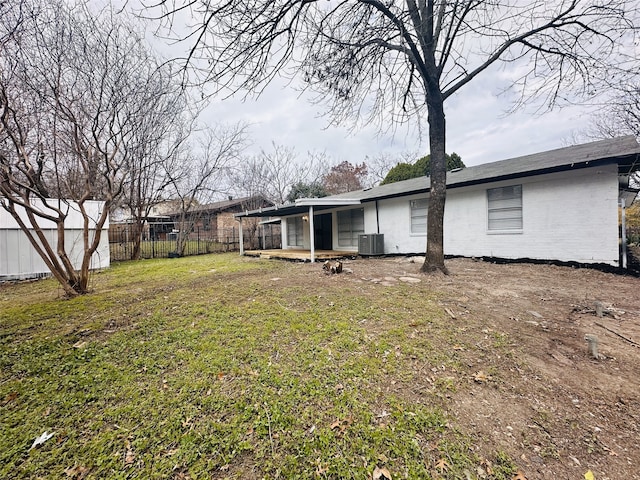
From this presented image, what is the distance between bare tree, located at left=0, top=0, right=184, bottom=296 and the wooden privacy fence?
27.7ft

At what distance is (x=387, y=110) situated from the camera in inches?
253

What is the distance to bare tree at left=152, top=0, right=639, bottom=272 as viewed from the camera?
3.53 m

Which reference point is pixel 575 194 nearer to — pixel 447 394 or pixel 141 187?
pixel 447 394

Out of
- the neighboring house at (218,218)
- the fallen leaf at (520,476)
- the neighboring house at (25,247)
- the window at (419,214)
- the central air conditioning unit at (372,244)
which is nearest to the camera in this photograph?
the fallen leaf at (520,476)

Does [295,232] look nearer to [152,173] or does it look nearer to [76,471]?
[152,173]

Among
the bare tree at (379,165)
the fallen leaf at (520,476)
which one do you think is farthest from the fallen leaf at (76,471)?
the bare tree at (379,165)

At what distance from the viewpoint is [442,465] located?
1758mm

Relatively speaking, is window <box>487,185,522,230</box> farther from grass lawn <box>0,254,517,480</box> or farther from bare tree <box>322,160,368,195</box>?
bare tree <box>322,160,368,195</box>

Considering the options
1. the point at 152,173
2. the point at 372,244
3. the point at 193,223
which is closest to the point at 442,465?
the point at 372,244

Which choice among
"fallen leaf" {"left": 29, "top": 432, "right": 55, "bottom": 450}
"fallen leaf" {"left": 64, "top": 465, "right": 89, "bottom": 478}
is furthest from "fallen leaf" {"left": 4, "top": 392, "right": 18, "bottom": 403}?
"fallen leaf" {"left": 64, "top": 465, "right": 89, "bottom": 478}

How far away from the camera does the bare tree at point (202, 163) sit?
15.1m

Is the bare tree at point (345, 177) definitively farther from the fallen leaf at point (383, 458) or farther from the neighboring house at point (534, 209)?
the fallen leaf at point (383, 458)

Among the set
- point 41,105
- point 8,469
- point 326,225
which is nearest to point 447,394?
point 8,469

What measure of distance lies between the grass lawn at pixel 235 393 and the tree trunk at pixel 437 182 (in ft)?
7.51
